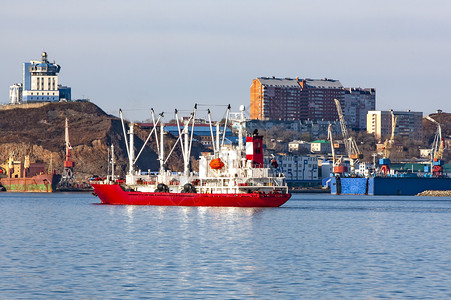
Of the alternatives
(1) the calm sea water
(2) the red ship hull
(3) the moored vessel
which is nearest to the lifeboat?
(3) the moored vessel

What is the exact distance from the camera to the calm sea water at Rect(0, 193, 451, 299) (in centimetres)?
4019

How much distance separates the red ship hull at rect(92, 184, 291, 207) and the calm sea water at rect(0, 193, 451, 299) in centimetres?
2490

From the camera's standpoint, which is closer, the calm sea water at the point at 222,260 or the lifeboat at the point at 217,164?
the calm sea water at the point at 222,260

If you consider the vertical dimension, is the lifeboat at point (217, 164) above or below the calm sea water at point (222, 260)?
above

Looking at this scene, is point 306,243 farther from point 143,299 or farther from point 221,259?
point 143,299

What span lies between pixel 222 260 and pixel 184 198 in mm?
69656

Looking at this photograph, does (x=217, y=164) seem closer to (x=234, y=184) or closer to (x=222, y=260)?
(x=234, y=184)

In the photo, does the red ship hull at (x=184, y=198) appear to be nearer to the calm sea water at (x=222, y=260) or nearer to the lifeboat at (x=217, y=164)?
the lifeboat at (x=217, y=164)

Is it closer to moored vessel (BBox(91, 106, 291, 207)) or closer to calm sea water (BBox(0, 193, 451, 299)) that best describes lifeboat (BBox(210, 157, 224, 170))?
moored vessel (BBox(91, 106, 291, 207))

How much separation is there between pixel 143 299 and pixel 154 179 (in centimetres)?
9796

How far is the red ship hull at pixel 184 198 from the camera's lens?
11312cm

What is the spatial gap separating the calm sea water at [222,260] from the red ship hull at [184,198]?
24.9 m

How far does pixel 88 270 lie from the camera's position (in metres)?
46.6

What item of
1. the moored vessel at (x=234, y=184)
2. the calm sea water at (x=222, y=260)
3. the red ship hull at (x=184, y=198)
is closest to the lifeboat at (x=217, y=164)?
the moored vessel at (x=234, y=184)
